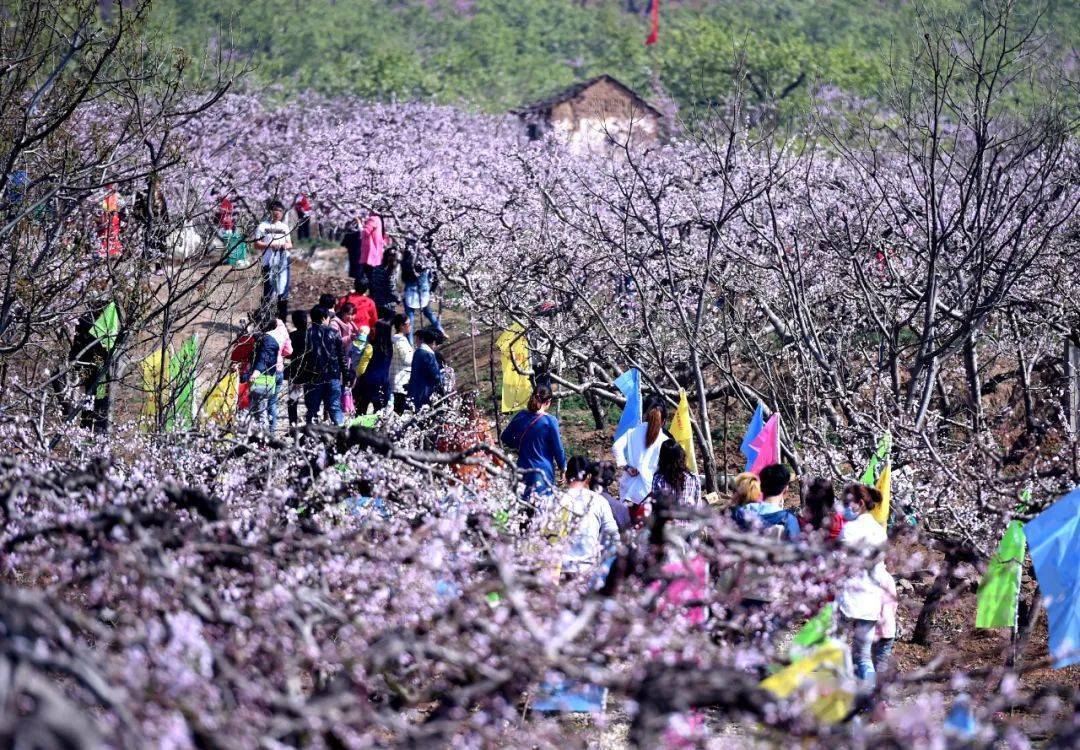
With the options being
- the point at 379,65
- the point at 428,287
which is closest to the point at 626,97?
the point at 379,65

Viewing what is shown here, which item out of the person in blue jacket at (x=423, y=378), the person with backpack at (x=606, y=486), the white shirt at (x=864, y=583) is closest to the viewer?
the white shirt at (x=864, y=583)

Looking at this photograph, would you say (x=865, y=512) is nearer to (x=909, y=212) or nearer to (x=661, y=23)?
(x=909, y=212)

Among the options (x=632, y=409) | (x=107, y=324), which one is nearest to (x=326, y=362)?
(x=107, y=324)

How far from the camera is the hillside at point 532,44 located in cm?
4756

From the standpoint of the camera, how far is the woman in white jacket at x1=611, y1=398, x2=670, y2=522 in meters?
9.23

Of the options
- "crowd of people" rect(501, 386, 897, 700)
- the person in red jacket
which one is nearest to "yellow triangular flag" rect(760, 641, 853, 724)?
"crowd of people" rect(501, 386, 897, 700)

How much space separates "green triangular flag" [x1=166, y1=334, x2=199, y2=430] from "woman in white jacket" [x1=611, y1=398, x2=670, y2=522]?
2785 mm

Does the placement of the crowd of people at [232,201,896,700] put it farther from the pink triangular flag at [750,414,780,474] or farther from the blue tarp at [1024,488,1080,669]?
the blue tarp at [1024,488,1080,669]

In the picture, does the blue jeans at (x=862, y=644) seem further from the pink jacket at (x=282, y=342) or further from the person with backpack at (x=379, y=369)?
the person with backpack at (x=379, y=369)

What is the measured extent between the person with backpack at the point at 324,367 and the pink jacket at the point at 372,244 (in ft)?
28.6

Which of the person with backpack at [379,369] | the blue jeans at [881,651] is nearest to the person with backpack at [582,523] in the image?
the blue jeans at [881,651]

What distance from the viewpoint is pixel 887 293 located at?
492 inches

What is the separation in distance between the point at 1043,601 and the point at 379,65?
44.9 metres

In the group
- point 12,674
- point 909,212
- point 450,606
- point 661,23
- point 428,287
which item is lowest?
point 12,674
